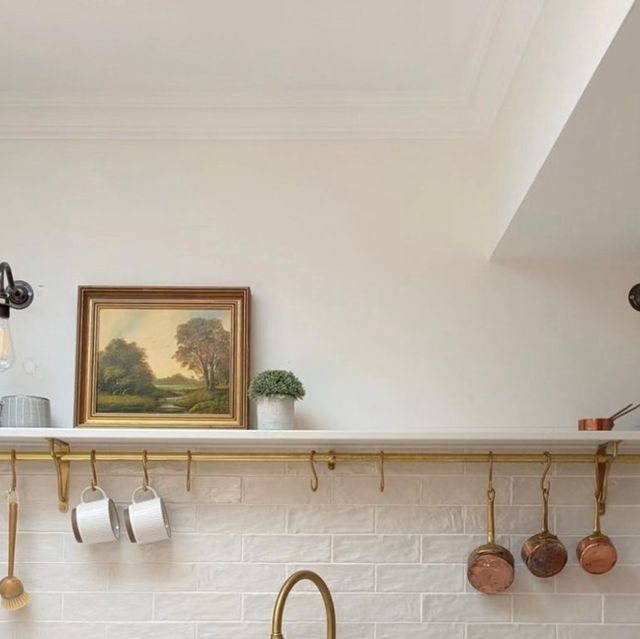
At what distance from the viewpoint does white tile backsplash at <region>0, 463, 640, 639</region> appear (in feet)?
7.11

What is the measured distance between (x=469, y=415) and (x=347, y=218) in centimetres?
53

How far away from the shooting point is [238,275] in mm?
2271

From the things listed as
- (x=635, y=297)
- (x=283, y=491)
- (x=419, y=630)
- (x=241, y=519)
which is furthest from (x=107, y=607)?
(x=635, y=297)

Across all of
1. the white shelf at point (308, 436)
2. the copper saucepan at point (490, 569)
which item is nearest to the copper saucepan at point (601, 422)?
the white shelf at point (308, 436)

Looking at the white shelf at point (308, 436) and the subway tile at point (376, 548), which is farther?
the subway tile at point (376, 548)

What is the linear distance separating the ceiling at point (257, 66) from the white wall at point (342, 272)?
6 centimetres

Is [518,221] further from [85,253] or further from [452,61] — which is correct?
[85,253]

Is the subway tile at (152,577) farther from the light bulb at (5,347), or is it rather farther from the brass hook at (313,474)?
the light bulb at (5,347)

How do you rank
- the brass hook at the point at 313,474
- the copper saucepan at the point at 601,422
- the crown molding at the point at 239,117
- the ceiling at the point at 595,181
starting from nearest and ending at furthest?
the ceiling at the point at 595,181 < the copper saucepan at the point at 601,422 < the brass hook at the point at 313,474 < the crown molding at the point at 239,117

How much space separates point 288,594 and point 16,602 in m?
0.59

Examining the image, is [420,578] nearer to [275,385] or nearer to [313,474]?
[313,474]

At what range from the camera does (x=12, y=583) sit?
2.13 m

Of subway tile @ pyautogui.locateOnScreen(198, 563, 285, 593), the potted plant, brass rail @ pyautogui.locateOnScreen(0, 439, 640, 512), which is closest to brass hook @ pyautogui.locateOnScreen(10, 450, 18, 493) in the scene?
brass rail @ pyautogui.locateOnScreen(0, 439, 640, 512)

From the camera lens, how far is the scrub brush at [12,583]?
6.97ft
